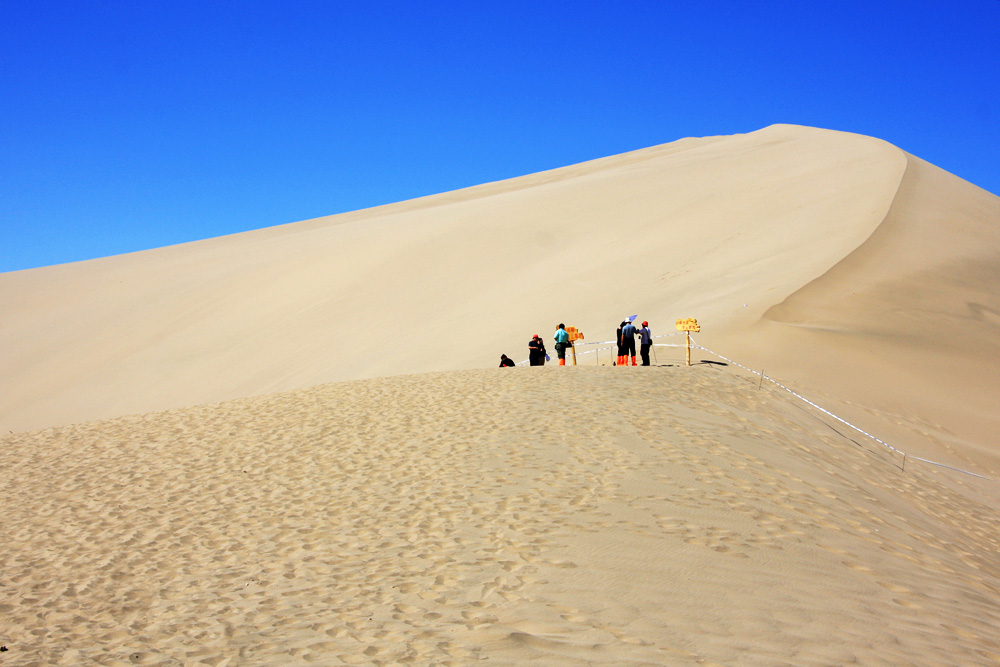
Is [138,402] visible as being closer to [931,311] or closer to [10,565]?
[10,565]

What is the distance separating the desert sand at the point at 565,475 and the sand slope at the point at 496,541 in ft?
0.12

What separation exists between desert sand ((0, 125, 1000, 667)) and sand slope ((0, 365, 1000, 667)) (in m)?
0.04

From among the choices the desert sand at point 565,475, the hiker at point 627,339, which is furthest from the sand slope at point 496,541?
the hiker at point 627,339

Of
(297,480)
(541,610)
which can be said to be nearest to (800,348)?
(297,480)

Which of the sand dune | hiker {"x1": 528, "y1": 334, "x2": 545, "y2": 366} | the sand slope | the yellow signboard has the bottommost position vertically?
the sand slope

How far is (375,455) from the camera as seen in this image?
923cm

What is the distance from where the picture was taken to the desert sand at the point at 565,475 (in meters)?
5.07

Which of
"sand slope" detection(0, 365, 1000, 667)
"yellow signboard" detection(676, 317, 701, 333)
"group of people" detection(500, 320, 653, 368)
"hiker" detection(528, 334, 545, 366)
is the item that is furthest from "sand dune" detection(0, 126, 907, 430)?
"sand slope" detection(0, 365, 1000, 667)

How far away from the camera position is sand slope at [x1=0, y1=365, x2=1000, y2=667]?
486 centimetres

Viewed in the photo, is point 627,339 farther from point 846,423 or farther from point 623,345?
point 846,423

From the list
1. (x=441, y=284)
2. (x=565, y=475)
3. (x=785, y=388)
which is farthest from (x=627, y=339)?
(x=441, y=284)

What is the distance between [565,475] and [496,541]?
1.79 meters

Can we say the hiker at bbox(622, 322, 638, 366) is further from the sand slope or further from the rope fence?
the sand slope

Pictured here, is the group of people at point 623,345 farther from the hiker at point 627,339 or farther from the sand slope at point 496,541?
the sand slope at point 496,541
